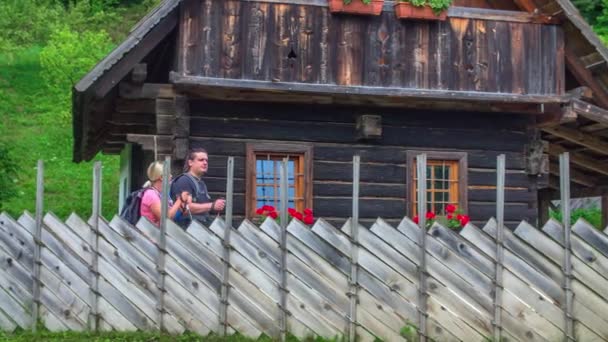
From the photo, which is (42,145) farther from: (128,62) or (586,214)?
(128,62)

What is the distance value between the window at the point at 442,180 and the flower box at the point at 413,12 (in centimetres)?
188

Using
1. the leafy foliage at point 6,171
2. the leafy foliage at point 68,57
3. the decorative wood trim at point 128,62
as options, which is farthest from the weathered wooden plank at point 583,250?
the leafy foliage at point 68,57

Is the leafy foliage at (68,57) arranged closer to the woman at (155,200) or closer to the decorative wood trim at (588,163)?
the decorative wood trim at (588,163)

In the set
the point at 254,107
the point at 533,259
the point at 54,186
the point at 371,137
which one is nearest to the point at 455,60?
the point at 371,137

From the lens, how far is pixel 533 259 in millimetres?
8297

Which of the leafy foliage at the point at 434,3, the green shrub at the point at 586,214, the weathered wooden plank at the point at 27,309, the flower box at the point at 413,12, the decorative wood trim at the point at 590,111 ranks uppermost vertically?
the leafy foliage at the point at 434,3

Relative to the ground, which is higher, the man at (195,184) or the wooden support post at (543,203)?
the man at (195,184)

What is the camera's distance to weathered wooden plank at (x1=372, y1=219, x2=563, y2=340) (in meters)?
8.23

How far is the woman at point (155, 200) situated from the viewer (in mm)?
9508

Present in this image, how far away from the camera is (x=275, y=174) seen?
13992 millimetres

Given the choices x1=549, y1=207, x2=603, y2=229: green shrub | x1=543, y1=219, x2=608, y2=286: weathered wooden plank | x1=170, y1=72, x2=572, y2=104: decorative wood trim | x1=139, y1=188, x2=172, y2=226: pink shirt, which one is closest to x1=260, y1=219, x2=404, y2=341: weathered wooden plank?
x1=543, y1=219, x2=608, y2=286: weathered wooden plank

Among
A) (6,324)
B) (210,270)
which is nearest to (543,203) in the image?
(210,270)

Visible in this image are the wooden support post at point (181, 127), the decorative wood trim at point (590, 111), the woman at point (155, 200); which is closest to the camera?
the woman at point (155, 200)

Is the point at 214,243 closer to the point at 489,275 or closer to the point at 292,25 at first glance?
the point at 489,275
